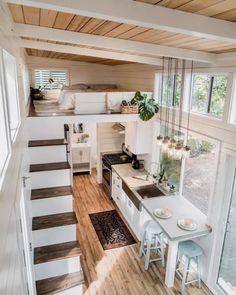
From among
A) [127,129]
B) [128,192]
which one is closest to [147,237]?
[128,192]

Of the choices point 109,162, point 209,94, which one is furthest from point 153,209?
point 109,162

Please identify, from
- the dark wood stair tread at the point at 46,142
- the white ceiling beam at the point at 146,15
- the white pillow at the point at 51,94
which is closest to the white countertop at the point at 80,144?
the white pillow at the point at 51,94

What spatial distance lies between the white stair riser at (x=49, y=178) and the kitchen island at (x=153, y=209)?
1.36 meters

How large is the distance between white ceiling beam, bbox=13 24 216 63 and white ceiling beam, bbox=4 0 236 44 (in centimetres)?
106

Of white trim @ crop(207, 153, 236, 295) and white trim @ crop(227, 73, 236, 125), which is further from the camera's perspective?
white trim @ crop(207, 153, 236, 295)

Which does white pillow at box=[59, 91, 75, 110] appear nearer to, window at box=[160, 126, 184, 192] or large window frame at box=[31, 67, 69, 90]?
window at box=[160, 126, 184, 192]

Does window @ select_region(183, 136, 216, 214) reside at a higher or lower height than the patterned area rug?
higher

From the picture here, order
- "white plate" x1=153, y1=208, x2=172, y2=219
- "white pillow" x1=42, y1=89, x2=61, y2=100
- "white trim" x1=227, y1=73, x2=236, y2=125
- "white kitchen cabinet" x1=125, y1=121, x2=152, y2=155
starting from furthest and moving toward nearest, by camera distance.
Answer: "white pillow" x1=42, y1=89, x2=61, y2=100 → "white kitchen cabinet" x1=125, y1=121, x2=152, y2=155 → "white plate" x1=153, y1=208, x2=172, y2=219 → "white trim" x1=227, y1=73, x2=236, y2=125

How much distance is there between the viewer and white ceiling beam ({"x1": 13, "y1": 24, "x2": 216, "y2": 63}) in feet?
8.66

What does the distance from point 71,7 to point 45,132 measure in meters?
2.94

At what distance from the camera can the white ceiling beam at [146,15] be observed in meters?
1.44

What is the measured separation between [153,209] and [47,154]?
1.96 meters

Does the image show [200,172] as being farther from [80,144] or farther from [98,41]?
[80,144]

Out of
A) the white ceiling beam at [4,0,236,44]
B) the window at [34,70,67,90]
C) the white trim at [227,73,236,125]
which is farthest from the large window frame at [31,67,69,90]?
the white ceiling beam at [4,0,236,44]
